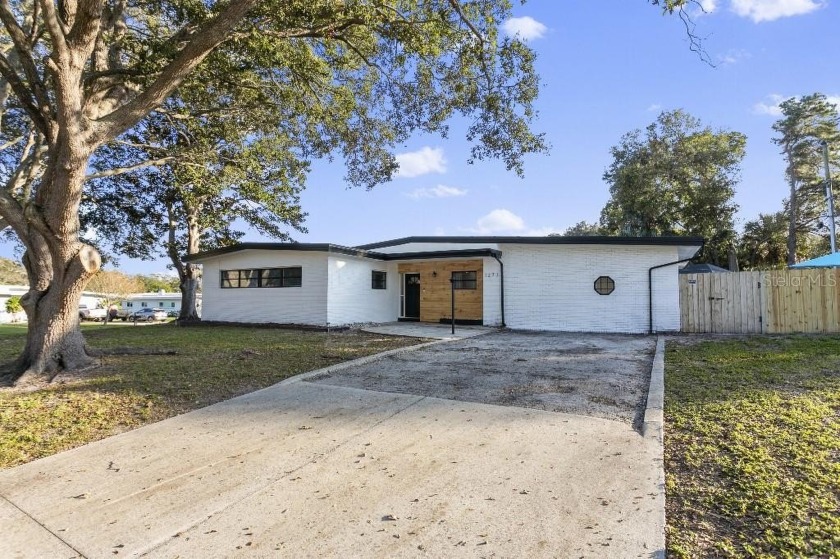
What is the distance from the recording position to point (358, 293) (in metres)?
15.2

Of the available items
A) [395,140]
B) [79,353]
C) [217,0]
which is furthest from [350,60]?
[79,353]

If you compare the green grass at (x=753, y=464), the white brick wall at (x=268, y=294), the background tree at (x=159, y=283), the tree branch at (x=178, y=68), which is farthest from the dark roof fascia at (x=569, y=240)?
the background tree at (x=159, y=283)

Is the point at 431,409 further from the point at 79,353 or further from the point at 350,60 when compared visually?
the point at 350,60

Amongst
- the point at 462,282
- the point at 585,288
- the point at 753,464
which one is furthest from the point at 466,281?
the point at 753,464

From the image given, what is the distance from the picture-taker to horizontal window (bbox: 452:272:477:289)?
15.3m

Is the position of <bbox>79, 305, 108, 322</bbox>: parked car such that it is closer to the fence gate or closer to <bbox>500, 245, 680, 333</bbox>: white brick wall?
<bbox>500, 245, 680, 333</bbox>: white brick wall

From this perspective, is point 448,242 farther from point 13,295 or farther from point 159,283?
point 159,283

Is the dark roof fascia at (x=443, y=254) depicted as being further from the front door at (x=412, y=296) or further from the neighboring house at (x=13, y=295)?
the neighboring house at (x=13, y=295)

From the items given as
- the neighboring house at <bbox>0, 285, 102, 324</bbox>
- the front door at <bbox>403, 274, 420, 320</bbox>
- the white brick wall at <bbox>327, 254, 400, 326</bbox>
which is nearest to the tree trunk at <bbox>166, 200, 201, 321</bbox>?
the white brick wall at <bbox>327, 254, 400, 326</bbox>

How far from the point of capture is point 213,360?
307 inches

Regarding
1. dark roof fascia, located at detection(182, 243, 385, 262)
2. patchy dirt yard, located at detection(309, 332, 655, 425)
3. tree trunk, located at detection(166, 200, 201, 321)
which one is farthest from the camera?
tree trunk, located at detection(166, 200, 201, 321)

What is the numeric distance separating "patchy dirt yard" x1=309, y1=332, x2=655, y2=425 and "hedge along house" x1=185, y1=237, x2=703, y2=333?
12.1ft

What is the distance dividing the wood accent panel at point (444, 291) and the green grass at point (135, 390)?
20.7 feet

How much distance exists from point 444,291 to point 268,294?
6018 mm
